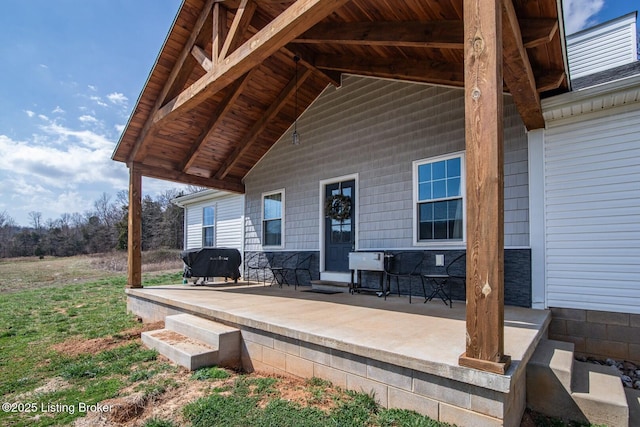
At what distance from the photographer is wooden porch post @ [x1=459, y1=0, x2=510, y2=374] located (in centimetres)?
195

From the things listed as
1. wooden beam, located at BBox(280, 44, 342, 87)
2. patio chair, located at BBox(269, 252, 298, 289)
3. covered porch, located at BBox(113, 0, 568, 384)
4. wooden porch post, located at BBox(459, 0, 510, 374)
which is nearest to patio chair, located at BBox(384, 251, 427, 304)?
covered porch, located at BBox(113, 0, 568, 384)

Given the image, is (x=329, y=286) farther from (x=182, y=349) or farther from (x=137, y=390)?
(x=137, y=390)

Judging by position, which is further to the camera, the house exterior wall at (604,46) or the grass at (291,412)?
the house exterior wall at (604,46)

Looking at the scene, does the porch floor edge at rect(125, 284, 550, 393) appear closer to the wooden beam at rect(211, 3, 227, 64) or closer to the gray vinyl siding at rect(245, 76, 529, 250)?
the gray vinyl siding at rect(245, 76, 529, 250)

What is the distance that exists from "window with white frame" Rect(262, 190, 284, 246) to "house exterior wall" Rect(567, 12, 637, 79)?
6904mm

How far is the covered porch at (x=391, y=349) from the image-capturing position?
203cm

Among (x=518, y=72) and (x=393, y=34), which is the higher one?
(x=393, y=34)

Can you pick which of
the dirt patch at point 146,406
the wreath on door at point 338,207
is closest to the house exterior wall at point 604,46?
the wreath on door at point 338,207

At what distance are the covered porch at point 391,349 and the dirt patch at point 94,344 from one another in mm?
895

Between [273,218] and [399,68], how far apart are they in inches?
174

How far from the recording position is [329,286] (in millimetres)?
6539

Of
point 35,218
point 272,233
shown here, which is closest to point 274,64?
point 272,233

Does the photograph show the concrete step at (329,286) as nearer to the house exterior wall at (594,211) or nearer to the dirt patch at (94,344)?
the dirt patch at (94,344)

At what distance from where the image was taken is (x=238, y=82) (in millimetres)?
6070
